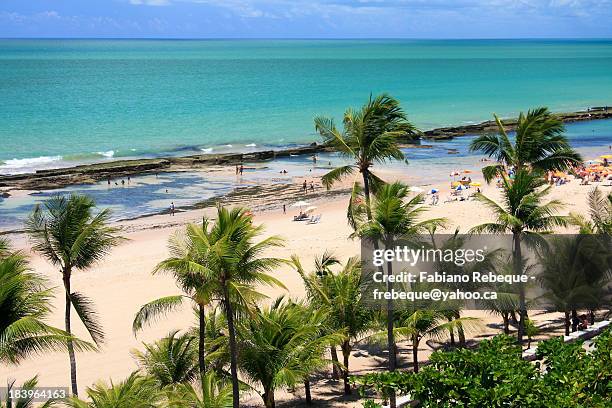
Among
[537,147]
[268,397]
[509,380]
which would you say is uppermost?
[537,147]

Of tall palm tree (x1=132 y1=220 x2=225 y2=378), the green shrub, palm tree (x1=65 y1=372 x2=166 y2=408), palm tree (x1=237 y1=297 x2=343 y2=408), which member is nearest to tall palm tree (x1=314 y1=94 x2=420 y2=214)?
palm tree (x1=237 y1=297 x2=343 y2=408)

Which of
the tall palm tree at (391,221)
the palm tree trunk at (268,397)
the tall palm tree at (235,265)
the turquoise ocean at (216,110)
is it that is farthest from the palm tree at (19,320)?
the turquoise ocean at (216,110)

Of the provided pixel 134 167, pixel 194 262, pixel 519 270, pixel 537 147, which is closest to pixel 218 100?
pixel 134 167

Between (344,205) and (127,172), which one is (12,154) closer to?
(127,172)

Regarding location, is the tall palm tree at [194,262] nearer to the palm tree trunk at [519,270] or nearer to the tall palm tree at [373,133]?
the tall palm tree at [373,133]

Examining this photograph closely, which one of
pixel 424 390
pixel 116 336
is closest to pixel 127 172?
pixel 116 336

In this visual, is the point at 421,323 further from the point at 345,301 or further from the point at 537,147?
the point at 537,147
